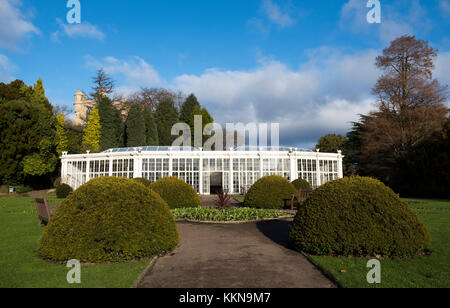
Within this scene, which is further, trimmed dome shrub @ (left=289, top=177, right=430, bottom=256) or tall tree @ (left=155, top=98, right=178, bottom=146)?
tall tree @ (left=155, top=98, right=178, bottom=146)

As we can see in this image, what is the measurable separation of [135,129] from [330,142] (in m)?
32.8

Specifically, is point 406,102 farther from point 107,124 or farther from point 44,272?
point 107,124

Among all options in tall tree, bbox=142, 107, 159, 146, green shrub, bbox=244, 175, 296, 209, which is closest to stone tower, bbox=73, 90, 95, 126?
tall tree, bbox=142, 107, 159, 146

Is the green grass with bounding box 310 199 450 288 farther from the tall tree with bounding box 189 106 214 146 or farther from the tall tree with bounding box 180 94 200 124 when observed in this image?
the tall tree with bounding box 180 94 200 124

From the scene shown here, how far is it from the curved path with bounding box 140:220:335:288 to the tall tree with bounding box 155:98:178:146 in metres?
40.9

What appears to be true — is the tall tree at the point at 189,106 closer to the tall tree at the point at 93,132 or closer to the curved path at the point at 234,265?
the tall tree at the point at 93,132

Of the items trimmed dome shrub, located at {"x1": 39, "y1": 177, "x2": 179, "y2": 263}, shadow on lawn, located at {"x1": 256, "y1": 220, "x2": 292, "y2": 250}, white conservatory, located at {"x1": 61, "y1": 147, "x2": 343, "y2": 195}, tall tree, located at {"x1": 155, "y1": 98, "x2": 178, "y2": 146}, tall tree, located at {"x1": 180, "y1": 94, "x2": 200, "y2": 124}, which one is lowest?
shadow on lawn, located at {"x1": 256, "y1": 220, "x2": 292, "y2": 250}

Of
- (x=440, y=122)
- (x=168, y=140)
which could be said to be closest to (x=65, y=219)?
(x=440, y=122)

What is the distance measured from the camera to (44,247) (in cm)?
597

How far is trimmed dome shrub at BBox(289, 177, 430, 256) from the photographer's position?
5.92 meters

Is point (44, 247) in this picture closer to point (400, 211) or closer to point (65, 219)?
point (65, 219)

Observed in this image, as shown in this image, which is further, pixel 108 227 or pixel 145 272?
pixel 108 227

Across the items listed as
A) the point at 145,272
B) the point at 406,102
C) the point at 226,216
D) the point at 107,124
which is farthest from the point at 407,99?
the point at 107,124

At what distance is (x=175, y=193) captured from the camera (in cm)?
1509
